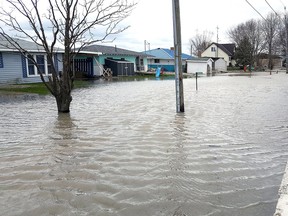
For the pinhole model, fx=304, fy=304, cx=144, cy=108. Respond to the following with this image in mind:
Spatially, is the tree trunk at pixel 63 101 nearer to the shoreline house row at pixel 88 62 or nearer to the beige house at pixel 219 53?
the shoreline house row at pixel 88 62

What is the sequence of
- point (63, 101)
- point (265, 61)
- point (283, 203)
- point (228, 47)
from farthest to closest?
point (265, 61)
point (228, 47)
point (63, 101)
point (283, 203)

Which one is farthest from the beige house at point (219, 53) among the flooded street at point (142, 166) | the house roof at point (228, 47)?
the flooded street at point (142, 166)

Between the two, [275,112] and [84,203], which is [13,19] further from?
[275,112]

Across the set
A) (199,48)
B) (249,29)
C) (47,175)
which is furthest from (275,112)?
(199,48)

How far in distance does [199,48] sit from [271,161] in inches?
3628

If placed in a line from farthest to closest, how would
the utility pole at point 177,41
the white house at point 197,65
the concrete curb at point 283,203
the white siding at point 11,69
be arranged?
the white house at point 197,65 < the white siding at point 11,69 < the utility pole at point 177,41 < the concrete curb at point 283,203

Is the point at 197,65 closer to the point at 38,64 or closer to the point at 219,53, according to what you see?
the point at 219,53

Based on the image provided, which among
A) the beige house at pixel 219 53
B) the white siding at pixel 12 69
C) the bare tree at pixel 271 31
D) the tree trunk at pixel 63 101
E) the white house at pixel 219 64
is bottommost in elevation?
the tree trunk at pixel 63 101

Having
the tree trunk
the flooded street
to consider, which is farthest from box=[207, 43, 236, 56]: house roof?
the flooded street

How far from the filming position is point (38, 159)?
15.6 ft

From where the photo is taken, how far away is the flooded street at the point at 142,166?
3227mm

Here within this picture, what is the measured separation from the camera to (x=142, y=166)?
14.5ft

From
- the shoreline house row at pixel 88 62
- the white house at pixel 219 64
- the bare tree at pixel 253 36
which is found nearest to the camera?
the shoreline house row at pixel 88 62

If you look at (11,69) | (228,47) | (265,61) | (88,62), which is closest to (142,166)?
(11,69)
